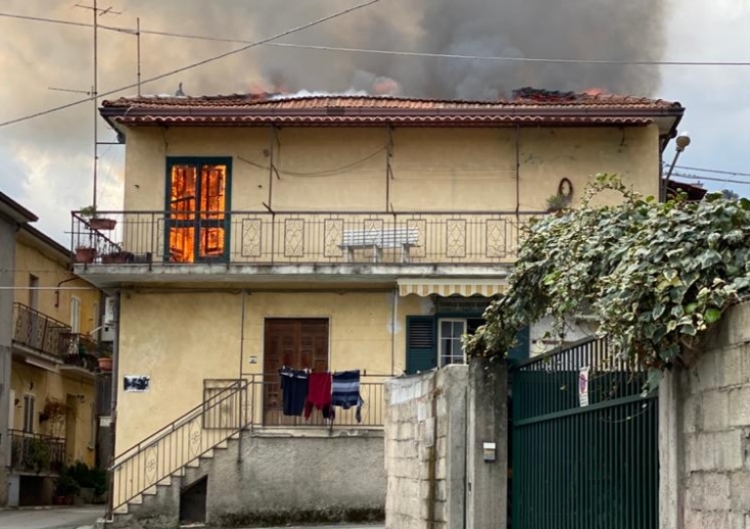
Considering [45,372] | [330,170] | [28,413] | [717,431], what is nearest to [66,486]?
[28,413]

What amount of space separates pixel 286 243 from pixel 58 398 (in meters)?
17.0

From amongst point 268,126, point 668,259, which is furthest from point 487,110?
point 668,259

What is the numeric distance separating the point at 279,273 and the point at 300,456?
3605 mm

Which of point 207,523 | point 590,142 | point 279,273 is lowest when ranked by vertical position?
point 207,523

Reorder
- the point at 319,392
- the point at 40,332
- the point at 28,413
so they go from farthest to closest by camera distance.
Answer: the point at 40,332
the point at 28,413
the point at 319,392

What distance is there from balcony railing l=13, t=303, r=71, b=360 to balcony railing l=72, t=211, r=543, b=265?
10538 millimetres

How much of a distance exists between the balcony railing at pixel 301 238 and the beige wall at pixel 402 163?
390mm

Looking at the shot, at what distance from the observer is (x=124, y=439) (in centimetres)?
2377

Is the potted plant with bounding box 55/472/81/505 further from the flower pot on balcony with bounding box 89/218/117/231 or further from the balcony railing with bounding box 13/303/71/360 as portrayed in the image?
the flower pot on balcony with bounding box 89/218/117/231

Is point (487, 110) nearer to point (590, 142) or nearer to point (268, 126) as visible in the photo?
point (590, 142)

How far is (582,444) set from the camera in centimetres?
828

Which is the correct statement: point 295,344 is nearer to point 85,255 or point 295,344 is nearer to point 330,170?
point 330,170

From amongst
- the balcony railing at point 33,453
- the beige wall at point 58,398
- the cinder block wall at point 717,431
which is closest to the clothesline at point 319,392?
the balcony railing at point 33,453

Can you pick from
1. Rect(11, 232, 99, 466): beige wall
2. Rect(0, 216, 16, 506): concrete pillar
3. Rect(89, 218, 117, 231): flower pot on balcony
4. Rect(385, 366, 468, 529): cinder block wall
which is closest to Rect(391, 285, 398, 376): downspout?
Rect(89, 218, 117, 231): flower pot on balcony
